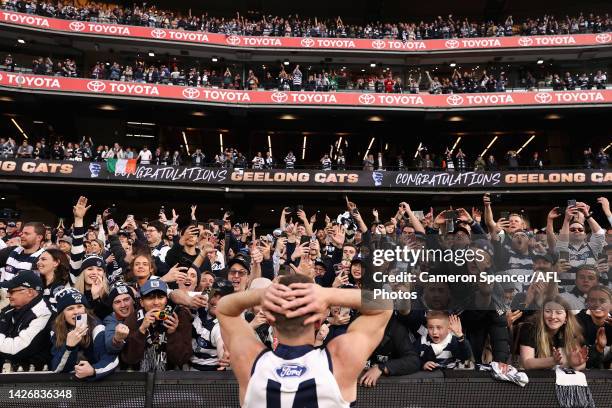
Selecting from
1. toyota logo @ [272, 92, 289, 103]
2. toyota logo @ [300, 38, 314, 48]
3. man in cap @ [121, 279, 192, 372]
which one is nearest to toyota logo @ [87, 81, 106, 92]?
toyota logo @ [272, 92, 289, 103]

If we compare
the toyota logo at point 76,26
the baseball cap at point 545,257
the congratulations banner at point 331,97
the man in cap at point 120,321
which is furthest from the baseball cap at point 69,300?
the toyota logo at point 76,26

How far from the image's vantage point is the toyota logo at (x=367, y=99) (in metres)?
25.4

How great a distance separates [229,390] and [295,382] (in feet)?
5.80

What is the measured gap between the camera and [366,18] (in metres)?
32.9

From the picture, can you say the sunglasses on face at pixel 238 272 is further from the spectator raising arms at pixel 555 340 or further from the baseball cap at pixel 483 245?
the spectator raising arms at pixel 555 340

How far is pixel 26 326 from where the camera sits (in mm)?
4047

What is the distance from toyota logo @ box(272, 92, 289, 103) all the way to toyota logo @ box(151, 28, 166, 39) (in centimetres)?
750

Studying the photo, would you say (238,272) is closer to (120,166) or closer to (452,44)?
(120,166)

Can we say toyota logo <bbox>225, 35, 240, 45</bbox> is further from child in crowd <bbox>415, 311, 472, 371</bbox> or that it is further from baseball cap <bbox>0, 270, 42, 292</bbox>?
child in crowd <bbox>415, 311, 472, 371</bbox>

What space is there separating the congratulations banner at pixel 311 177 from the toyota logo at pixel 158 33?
826 centimetres

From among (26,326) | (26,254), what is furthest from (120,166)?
(26,326)

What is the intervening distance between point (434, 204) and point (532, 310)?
22.3 metres

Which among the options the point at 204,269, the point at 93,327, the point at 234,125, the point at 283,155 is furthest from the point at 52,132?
the point at 93,327

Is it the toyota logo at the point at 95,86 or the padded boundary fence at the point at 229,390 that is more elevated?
the toyota logo at the point at 95,86
